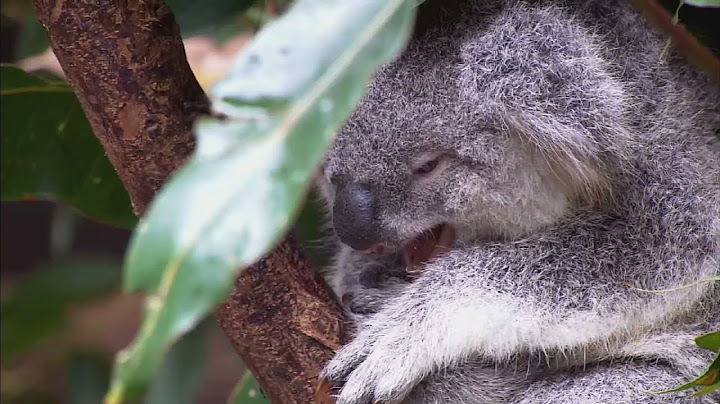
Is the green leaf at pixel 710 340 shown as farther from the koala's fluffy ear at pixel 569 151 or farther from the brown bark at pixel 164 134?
the brown bark at pixel 164 134

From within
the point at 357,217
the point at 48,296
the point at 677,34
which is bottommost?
the point at 48,296

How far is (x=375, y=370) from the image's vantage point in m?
1.80

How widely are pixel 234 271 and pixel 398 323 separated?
1.02m

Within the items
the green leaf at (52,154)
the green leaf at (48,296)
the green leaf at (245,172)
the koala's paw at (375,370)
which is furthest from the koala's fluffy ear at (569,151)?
the green leaf at (48,296)

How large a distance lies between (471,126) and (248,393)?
99cm

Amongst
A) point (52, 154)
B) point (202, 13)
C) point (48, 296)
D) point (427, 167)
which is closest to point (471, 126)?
point (427, 167)

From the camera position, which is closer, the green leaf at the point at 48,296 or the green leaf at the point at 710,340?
the green leaf at the point at 710,340

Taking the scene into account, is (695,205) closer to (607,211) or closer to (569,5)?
(607,211)

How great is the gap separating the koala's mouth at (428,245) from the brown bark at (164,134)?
0.30m

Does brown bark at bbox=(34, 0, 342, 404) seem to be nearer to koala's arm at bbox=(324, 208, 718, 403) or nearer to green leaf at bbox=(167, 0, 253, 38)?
koala's arm at bbox=(324, 208, 718, 403)

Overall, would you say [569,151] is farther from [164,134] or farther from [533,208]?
[164,134]

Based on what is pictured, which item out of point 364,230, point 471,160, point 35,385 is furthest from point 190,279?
point 35,385

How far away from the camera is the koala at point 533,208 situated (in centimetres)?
180

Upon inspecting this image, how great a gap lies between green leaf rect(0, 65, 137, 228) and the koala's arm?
835 mm
